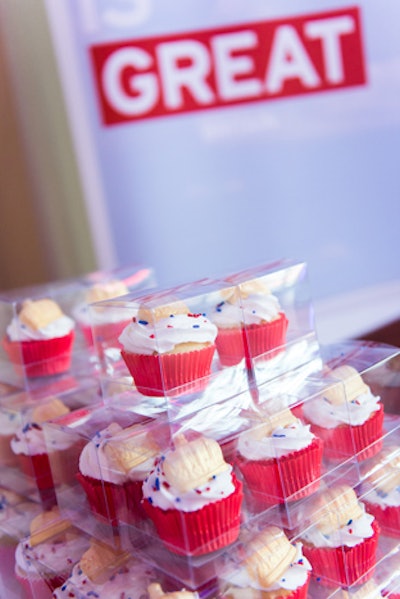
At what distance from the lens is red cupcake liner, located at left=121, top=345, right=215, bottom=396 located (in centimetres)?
124

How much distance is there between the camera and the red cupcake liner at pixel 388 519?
137cm

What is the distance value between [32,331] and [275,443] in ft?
2.38

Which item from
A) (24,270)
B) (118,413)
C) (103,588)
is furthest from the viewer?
(24,270)

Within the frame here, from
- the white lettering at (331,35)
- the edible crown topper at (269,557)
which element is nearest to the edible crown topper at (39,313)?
the edible crown topper at (269,557)

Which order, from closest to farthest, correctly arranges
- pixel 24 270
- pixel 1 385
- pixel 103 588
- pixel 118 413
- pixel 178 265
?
pixel 103 588 → pixel 118 413 → pixel 1 385 → pixel 178 265 → pixel 24 270

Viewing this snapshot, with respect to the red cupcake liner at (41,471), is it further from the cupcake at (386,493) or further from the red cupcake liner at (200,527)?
the cupcake at (386,493)

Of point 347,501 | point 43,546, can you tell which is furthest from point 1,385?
point 347,501

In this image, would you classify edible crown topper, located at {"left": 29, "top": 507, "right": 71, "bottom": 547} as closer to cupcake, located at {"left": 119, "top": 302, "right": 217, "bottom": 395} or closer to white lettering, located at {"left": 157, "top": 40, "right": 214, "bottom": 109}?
cupcake, located at {"left": 119, "top": 302, "right": 217, "bottom": 395}

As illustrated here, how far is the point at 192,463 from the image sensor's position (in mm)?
1155

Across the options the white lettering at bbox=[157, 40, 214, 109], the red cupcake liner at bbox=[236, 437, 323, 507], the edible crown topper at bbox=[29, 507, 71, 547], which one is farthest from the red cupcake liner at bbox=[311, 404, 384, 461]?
the white lettering at bbox=[157, 40, 214, 109]

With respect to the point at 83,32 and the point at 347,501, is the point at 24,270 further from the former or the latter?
the point at 347,501

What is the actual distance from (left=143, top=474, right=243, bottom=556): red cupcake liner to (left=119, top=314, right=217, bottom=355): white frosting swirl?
0.89ft

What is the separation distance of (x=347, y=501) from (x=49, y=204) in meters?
3.02

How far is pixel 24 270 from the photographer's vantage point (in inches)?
161
